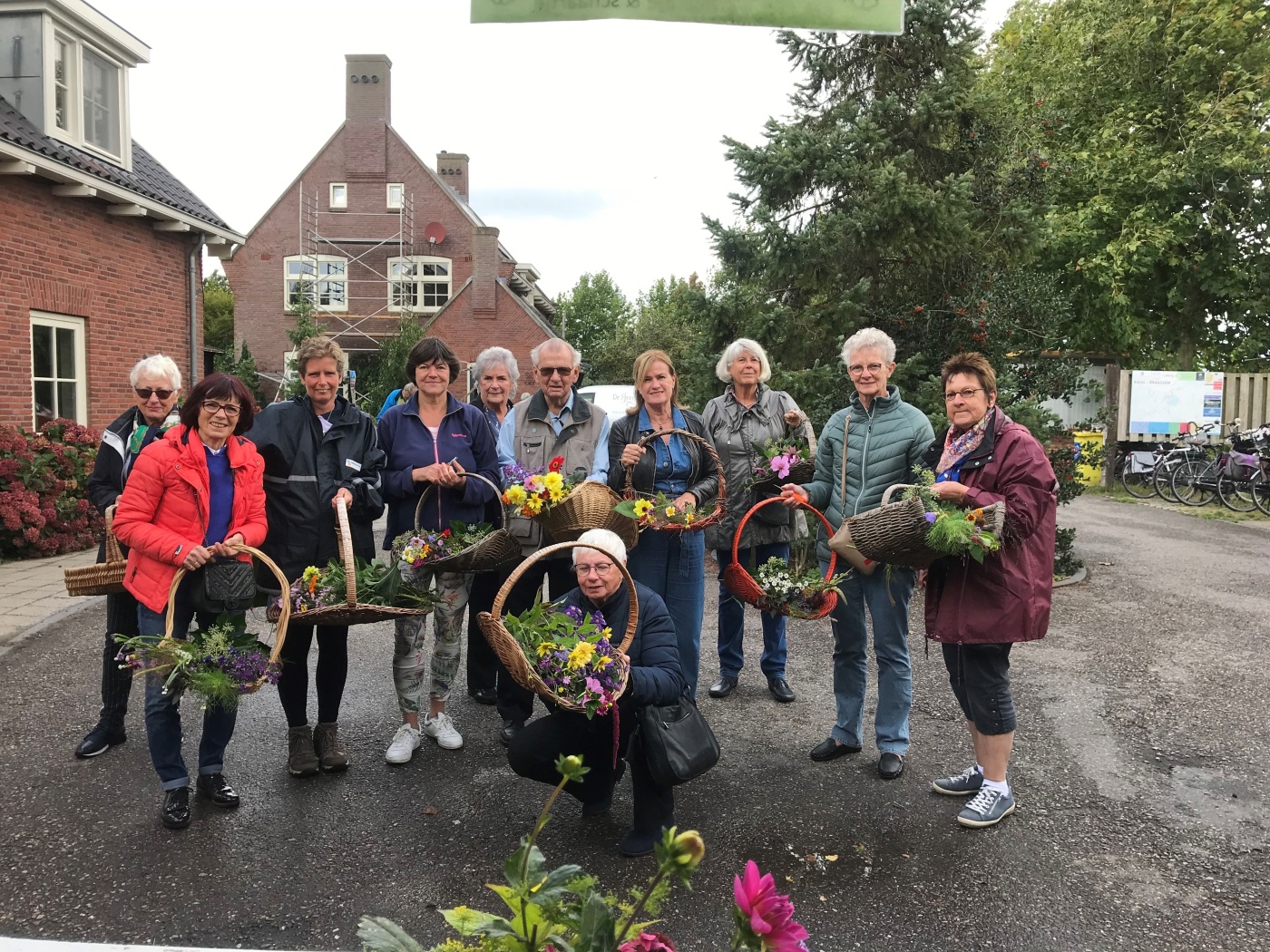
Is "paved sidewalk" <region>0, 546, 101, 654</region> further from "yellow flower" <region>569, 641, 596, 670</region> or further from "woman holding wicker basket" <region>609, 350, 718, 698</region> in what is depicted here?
Result: "yellow flower" <region>569, 641, 596, 670</region>

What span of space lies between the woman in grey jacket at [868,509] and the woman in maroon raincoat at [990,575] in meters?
0.39

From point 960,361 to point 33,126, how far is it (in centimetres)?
1235

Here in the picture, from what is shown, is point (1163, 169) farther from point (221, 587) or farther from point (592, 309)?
point (592, 309)

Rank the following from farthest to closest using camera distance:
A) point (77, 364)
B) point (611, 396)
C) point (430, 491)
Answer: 1. point (611, 396)
2. point (77, 364)
3. point (430, 491)

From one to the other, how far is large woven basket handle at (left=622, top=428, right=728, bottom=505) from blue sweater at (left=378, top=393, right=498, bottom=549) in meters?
0.69

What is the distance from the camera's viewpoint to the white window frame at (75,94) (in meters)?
11.6

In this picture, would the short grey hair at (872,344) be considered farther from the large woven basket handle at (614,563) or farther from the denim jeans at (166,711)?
the denim jeans at (166,711)

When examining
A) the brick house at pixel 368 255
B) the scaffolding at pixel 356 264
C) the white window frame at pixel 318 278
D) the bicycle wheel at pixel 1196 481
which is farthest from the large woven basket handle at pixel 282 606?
the white window frame at pixel 318 278

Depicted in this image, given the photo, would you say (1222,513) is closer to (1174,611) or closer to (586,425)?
(1174,611)

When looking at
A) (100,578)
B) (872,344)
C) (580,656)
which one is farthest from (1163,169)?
(100,578)

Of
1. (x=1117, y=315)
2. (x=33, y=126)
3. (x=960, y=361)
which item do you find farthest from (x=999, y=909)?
(x=1117, y=315)

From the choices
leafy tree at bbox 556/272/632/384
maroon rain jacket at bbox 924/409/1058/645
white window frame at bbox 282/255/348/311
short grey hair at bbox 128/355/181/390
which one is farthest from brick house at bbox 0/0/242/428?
leafy tree at bbox 556/272/632/384

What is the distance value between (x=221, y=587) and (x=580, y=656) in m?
1.55

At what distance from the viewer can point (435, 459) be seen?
183 inches
